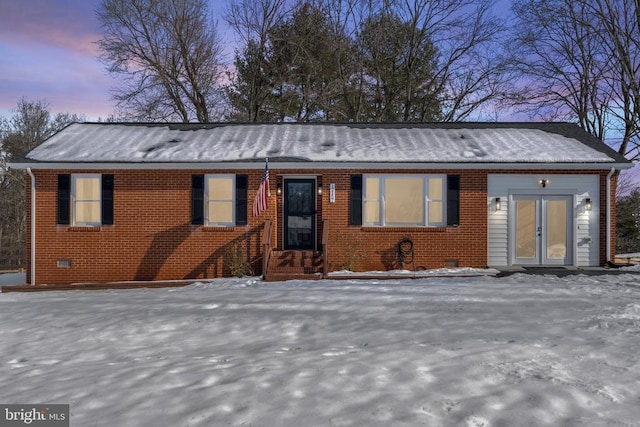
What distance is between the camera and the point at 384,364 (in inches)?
169

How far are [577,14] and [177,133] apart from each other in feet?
66.4

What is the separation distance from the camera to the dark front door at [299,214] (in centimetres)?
1187

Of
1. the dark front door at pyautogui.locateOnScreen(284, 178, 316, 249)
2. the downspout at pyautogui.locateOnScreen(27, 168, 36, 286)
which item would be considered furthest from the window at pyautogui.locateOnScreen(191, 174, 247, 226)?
the downspout at pyautogui.locateOnScreen(27, 168, 36, 286)

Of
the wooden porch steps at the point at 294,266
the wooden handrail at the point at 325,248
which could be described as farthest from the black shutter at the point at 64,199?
the wooden handrail at the point at 325,248

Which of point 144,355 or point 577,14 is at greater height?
point 577,14

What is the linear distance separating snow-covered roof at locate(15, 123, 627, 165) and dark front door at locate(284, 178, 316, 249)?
90 centimetres

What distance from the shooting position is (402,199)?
1161cm

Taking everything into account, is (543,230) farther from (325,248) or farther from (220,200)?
(220,200)

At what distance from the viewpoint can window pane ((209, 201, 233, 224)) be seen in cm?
1152

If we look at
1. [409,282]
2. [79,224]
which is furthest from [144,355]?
[79,224]

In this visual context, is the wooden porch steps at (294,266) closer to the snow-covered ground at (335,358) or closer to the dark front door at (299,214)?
the dark front door at (299,214)

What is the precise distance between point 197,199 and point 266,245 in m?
2.46

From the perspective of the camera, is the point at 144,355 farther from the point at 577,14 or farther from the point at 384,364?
the point at 577,14

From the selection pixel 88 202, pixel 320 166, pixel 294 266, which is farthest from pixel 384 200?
pixel 88 202
